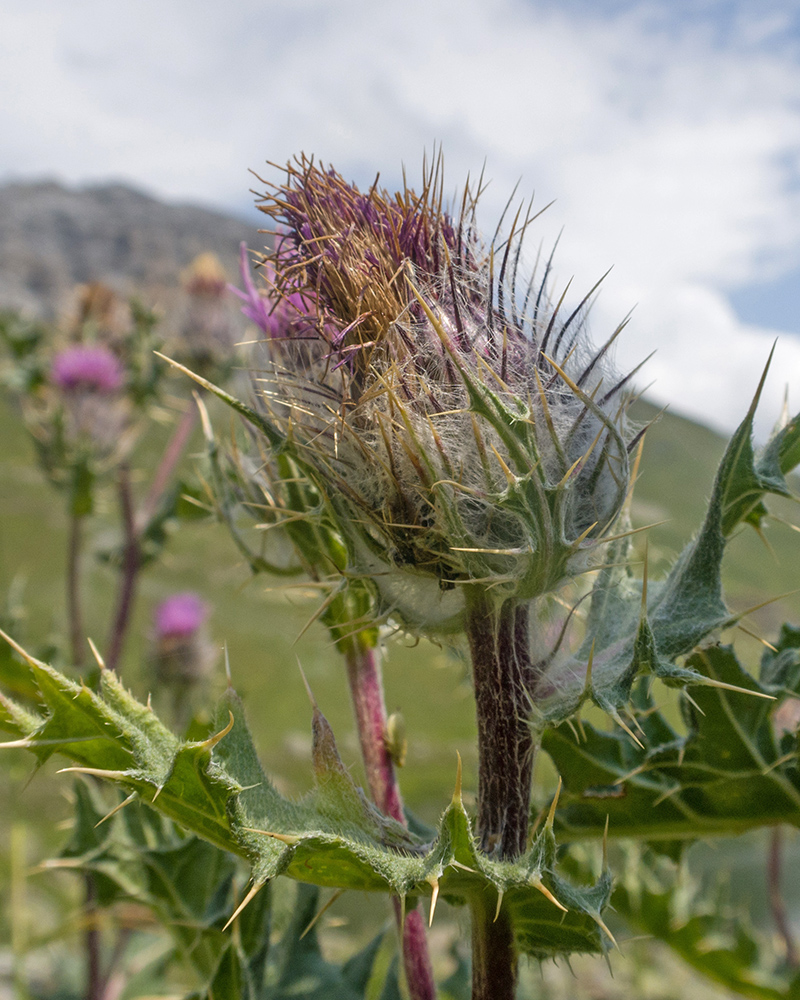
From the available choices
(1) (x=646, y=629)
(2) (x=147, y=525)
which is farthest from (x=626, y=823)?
(2) (x=147, y=525)

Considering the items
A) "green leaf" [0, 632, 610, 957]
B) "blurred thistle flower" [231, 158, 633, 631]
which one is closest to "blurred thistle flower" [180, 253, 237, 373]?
"blurred thistle flower" [231, 158, 633, 631]

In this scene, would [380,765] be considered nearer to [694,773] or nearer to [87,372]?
[694,773]

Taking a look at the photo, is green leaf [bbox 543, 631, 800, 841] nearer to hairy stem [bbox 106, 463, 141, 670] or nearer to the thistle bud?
hairy stem [bbox 106, 463, 141, 670]

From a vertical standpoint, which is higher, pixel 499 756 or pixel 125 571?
pixel 499 756

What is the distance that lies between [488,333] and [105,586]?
2848 cm

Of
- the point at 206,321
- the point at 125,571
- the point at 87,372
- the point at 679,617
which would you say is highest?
the point at 679,617

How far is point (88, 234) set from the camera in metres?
103

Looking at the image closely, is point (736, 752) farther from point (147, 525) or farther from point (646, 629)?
point (147, 525)

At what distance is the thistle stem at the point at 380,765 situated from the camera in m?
1.55

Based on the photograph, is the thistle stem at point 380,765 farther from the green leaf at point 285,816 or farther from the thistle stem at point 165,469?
the thistle stem at point 165,469

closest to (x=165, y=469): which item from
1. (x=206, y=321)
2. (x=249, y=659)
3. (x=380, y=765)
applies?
(x=206, y=321)

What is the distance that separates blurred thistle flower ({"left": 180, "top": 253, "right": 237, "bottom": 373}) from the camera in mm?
6812

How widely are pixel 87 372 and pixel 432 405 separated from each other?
16.8 feet

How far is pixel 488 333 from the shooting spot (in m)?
1.39
